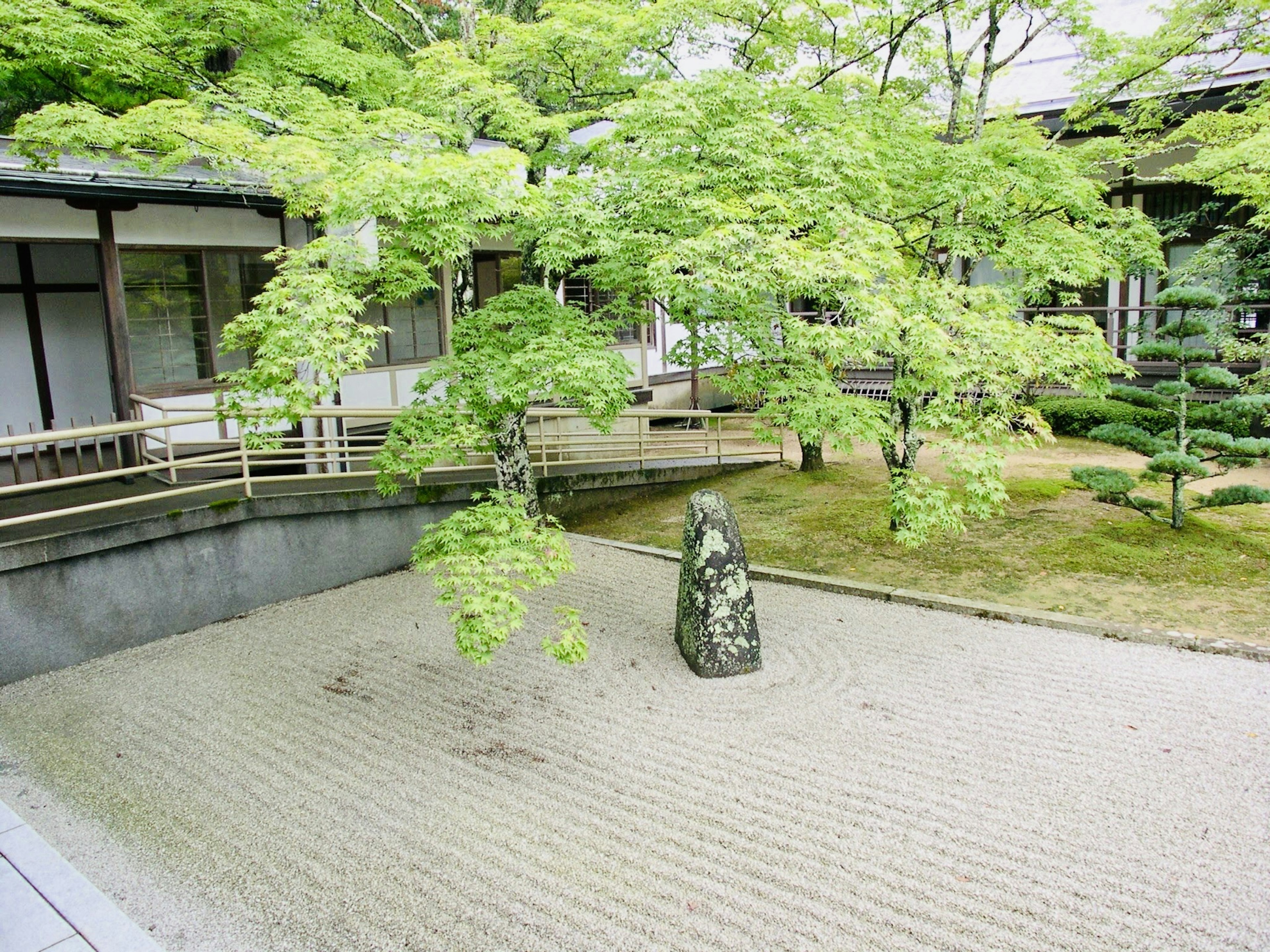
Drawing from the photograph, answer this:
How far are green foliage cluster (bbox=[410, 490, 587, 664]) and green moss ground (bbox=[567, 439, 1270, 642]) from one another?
483cm

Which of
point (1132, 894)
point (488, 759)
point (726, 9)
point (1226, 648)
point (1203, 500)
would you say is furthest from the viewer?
point (726, 9)

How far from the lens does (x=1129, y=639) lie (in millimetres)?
8664

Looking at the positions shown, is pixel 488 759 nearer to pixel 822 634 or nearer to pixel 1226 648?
pixel 822 634

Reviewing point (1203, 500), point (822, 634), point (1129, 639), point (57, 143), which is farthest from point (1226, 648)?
point (57, 143)

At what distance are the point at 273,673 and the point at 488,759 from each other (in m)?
3.14

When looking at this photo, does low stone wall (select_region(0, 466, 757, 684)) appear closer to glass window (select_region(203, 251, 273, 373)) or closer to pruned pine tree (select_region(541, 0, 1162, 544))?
glass window (select_region(203, 251, 273, 373))

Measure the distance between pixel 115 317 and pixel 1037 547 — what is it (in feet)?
43.4

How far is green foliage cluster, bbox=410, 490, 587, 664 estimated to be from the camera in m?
6.73

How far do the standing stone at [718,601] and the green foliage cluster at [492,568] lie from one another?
1.42 m

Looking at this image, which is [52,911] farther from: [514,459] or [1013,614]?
[1013,614]

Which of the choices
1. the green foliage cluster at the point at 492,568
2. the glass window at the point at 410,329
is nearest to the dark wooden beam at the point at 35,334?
the glass window at the point at 410,329

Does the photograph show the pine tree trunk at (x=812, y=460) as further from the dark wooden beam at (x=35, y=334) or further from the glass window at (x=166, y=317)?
the dark wooden beam at (x=35, y=334)

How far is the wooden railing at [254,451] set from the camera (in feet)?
29.3

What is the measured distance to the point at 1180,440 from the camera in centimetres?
1089
